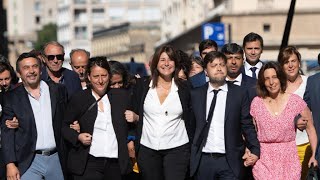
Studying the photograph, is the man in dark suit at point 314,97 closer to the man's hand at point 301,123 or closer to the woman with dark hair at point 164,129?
the man's hand at point 301,123

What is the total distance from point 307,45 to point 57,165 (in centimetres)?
4390

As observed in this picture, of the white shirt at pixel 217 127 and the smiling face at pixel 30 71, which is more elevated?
the smiling face at pixel 30 71

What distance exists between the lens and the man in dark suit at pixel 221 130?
1165 cm

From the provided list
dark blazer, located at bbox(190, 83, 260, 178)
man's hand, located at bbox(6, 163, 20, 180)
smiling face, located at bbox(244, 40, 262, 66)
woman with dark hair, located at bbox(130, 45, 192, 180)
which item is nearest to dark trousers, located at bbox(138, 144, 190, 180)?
woman with dark hair, located at bbox(130, 45, 192, 180)

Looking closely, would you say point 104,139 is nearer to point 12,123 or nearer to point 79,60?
point 12,123

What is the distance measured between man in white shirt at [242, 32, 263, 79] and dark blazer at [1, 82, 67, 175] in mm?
2856

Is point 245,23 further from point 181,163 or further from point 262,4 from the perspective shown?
point 181,163

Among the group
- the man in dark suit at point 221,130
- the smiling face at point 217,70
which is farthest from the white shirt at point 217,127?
the smiling face at point 217,70

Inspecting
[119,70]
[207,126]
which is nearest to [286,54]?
[207,126]

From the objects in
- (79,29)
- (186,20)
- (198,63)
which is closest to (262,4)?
(186,20)

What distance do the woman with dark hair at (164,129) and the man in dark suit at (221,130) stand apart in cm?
17

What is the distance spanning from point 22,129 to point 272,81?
116 inches

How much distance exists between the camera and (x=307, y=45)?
54625mm

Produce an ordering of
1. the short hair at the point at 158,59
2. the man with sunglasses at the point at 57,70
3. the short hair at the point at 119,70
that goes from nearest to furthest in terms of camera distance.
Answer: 1. the short hair at the point at 158,59
2. the short hair at the point at 119,70
3. the man with sunglasses at the point at 57,70
